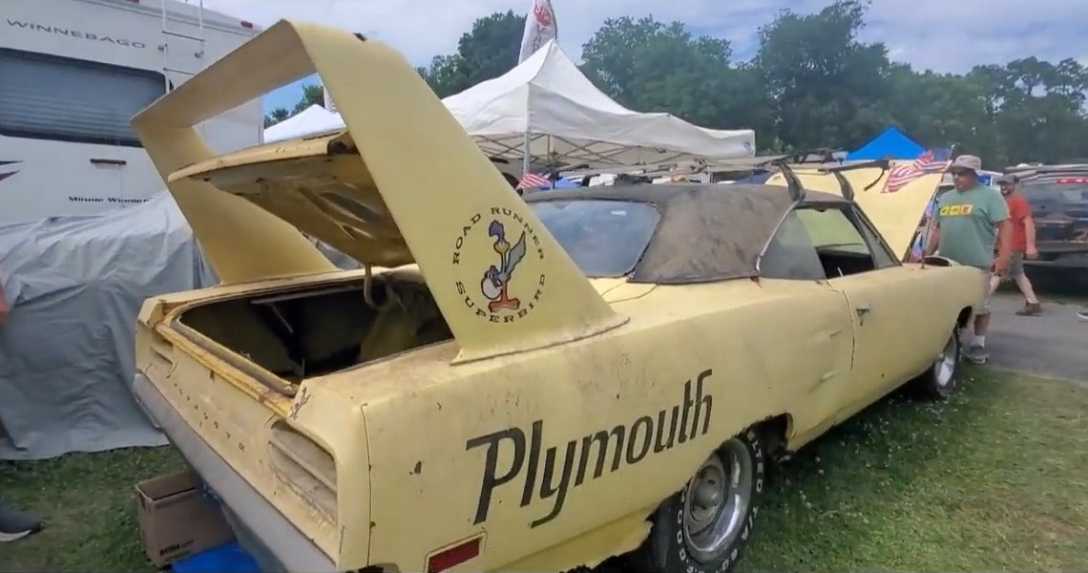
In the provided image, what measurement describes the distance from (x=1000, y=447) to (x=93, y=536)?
14.7ft

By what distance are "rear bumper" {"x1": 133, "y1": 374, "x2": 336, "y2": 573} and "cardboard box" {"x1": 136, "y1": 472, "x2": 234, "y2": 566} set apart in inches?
10.4

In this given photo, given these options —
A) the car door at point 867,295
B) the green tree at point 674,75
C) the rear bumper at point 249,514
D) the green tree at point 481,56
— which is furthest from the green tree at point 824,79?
the rear bumper at point 249,514

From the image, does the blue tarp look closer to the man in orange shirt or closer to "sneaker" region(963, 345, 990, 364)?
the man in orange shirt

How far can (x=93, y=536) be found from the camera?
285cm

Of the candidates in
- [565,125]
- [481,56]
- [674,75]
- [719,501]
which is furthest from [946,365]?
[481,56]

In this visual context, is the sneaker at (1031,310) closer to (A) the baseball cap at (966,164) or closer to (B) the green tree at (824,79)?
(A) the baseball cap at (966,164)

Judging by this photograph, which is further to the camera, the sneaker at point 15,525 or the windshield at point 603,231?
the sneaker at point 15,525

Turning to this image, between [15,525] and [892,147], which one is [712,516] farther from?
[892,147]

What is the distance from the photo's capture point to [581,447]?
1.83m

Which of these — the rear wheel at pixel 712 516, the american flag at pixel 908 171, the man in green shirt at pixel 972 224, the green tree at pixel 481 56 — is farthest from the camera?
the green tree at pixel 481 56

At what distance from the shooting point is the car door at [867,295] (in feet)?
10.4

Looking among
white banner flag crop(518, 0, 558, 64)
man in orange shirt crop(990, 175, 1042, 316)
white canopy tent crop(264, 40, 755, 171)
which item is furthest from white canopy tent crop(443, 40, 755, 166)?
man in orange shirt crop(990, 175, 1042, 316)

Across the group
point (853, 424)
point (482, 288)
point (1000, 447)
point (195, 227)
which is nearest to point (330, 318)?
point (195, 227)

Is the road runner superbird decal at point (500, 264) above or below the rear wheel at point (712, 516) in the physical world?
above
